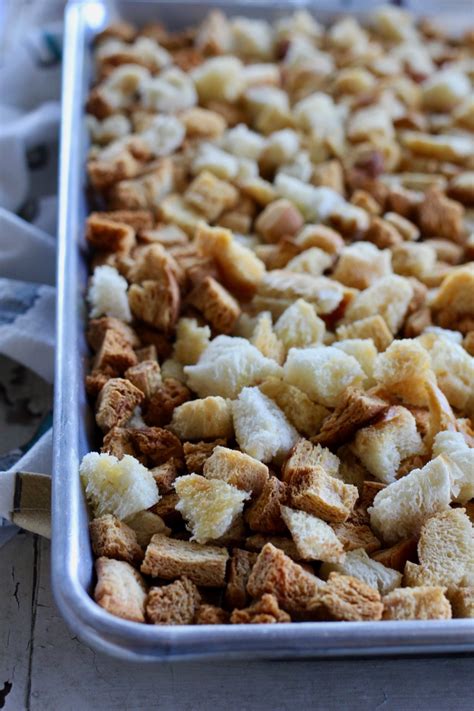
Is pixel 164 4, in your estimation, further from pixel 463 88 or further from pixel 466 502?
pixel 466 502

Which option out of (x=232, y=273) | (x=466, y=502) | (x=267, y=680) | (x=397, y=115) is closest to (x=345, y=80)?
(x=397, y=115)

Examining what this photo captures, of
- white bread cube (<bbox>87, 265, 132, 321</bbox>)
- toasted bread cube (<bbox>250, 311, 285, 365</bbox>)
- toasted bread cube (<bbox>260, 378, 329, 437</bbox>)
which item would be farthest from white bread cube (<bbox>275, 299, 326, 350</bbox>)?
white bread cube (<bbox>87, 265, 132, 321</bbox>)

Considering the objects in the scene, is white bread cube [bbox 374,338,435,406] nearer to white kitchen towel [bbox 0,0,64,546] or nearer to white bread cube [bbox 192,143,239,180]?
white kitchen towel [bbox 0,0,64,546]

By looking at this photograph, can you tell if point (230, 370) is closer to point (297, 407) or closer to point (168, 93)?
point (297, 407)

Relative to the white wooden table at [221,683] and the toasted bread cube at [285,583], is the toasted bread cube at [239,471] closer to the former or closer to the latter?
the toasted bread cube at [285,583]

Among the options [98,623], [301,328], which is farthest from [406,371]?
[98,623]

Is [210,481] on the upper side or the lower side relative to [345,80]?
lower

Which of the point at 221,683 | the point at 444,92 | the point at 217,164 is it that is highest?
the point at 444,92
